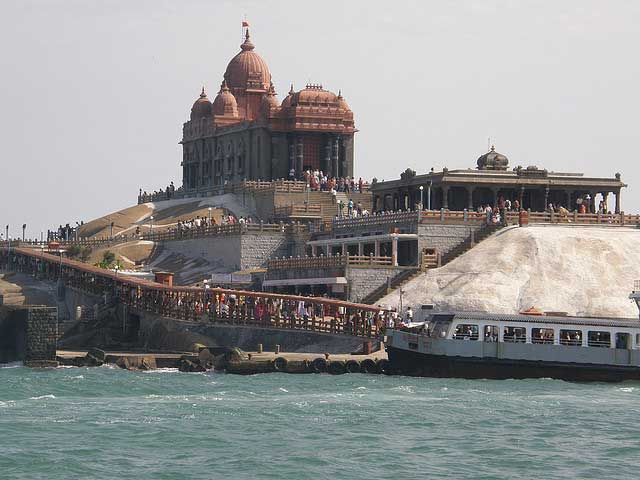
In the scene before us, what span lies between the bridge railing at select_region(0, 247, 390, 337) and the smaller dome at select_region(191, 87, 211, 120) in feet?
208

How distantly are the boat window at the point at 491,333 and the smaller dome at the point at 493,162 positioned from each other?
39.4 metres

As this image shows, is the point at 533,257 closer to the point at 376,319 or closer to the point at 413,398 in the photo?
the point at 376,319

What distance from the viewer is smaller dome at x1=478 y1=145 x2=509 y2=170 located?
114 m

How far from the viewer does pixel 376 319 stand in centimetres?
8469

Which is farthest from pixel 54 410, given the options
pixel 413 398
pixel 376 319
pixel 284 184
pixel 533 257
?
pixel 284 184

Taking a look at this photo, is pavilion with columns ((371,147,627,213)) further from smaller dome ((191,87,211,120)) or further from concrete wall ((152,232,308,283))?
smaller dome ((191,87,211,120))

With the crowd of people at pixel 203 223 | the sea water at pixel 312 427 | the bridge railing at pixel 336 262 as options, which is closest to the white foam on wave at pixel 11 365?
the sea water at pixel 312 427

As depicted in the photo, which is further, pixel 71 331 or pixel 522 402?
pixel 71 331

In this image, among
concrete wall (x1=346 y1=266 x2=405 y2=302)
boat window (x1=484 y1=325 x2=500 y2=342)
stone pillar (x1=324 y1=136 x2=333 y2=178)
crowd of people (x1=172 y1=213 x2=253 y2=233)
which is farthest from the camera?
stone pillar (x1=324 y1=136 x2=333 y2=178)

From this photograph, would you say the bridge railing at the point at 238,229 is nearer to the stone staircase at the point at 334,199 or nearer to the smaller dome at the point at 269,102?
the stone staircase at the point at 334,199

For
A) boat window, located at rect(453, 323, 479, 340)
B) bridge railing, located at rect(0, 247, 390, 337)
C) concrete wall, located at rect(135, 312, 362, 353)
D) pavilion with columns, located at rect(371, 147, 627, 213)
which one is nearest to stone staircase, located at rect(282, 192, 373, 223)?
pavilion with columns, located at rect(371, 147, 627, 213)

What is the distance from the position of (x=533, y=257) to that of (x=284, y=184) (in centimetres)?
3985

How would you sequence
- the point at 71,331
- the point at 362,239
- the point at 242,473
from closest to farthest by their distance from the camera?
the point at 242,473, the point at 71,331, the point at 362,239

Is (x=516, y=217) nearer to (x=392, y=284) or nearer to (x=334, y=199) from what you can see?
(x=392, y=284)
